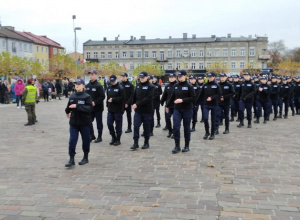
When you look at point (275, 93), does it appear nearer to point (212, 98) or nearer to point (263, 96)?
point (263, 96)

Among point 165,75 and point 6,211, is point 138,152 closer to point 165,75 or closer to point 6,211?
point 6,211

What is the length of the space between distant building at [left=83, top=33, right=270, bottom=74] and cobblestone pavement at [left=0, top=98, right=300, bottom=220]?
74792 mm

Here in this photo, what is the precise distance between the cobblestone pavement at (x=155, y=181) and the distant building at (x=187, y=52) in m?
74.8

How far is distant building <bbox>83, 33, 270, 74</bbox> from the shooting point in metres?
83.2

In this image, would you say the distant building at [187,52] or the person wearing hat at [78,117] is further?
the distant building at [187,52]

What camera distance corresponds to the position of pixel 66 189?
5.83 meters

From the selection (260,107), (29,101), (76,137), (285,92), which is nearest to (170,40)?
(285,92)

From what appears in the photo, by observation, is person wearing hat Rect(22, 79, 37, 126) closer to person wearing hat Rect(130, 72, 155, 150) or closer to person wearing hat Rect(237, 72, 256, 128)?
person wearing hat Rect(130, 72, 155, 150)

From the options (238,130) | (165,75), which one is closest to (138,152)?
(238,130)

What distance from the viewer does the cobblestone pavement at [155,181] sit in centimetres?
488

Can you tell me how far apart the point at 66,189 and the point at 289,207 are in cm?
352

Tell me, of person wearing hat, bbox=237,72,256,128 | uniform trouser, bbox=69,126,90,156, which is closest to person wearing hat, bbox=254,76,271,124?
person wearing hat, bbox=237,72,256,128

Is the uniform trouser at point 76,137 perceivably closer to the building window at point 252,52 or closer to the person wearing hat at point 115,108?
the person wearing hat at point 115,108

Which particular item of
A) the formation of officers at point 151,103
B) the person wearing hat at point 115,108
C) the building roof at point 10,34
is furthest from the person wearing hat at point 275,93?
the building roof at point 10,34
